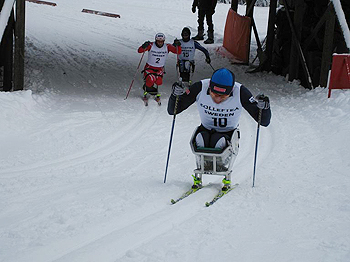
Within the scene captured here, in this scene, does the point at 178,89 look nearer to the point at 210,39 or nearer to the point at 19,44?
the point at 19,44

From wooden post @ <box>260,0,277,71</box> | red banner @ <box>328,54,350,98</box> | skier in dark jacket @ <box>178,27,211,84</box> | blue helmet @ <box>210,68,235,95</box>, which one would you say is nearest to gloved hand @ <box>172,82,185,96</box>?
blue helmet @ <box>210,68,235,95</box>

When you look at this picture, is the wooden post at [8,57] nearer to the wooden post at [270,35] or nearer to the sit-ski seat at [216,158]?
the sit-ski seat at [216,158]

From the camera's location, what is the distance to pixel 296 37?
1376 cm

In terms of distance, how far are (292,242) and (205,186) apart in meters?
1.92

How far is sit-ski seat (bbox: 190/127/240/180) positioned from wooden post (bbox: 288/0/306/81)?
27.0 ft

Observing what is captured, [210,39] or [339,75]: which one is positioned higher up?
[339,75]

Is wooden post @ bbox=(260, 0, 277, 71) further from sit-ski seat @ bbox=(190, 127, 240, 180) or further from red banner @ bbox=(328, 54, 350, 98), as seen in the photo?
sit-ski seat @ bbox=(190, 127, 240, 180)

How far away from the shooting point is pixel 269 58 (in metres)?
16.0

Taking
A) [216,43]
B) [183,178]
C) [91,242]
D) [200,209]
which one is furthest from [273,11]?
[91,242]

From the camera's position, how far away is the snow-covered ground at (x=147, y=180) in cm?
473

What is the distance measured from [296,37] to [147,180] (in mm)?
8460

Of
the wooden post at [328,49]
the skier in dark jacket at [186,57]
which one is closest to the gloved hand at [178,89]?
the wooden post at [328,49]

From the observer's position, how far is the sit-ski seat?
6.19 meters

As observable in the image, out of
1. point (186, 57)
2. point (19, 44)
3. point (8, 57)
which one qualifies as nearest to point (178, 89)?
point (19, 44)
